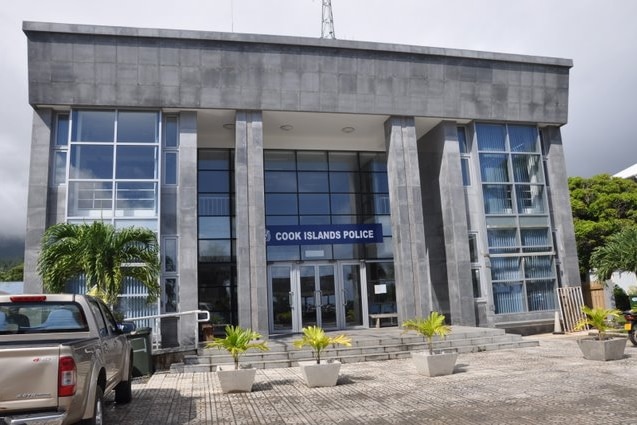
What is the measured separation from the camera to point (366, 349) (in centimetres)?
1474

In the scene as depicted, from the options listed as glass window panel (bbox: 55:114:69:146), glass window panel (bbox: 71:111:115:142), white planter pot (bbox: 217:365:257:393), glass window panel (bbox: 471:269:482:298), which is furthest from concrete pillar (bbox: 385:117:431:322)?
glass window panel (bbox: 55:114:69:146)

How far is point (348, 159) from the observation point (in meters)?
22.6

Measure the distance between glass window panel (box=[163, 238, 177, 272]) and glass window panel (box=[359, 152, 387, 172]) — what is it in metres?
9.29

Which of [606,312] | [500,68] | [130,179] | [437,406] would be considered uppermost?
[500,68]

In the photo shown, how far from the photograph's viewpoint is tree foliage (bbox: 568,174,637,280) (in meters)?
28.5

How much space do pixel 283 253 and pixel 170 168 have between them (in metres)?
5.65

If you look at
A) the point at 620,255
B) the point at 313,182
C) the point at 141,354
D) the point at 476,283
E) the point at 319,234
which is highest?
the point at 313,182

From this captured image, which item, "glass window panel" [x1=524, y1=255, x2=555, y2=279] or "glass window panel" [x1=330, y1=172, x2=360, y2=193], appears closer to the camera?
"glass window panel" [x1=524, y1=255, x2=555, y2=279]

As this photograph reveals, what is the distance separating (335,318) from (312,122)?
297 inches

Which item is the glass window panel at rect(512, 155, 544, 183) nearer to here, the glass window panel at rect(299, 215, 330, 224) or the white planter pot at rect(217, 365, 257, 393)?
the glass window panel at rect(299, 215, 330, 224)

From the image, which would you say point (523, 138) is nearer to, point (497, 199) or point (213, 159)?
point (497, 199)

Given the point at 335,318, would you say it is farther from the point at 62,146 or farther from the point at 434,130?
the point at 62,146

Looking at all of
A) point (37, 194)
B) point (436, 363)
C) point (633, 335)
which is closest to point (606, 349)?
point (633, 335)

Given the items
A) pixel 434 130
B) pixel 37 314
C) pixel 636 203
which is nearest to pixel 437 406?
pixel 37 314
